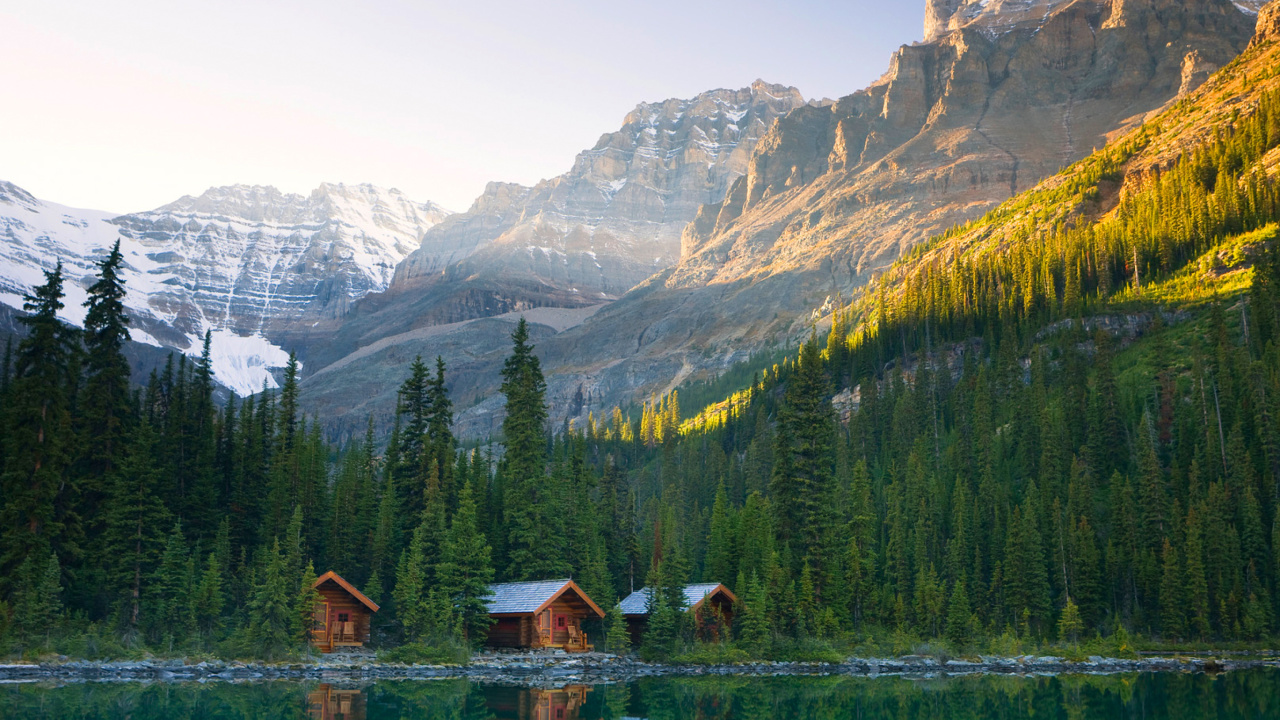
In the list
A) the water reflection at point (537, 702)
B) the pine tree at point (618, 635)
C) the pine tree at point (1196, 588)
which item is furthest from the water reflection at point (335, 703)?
the pine tree at point (1196, 588)

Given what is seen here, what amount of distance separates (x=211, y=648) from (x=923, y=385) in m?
82.3

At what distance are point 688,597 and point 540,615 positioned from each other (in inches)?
352

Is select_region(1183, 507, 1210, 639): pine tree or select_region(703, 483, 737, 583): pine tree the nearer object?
select_region(1183, 507, 1210, 639): pine tree

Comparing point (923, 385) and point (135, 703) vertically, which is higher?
point (923, 385)

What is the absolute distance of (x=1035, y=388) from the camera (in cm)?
9712

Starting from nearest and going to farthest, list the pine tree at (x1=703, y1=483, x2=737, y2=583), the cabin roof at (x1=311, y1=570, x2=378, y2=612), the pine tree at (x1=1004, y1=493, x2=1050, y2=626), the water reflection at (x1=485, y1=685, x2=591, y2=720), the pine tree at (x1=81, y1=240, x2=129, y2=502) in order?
1. the water reflection at (x1=485, y1=685, x2=591, y2=720)
2. the cabin roof at (x1=311, y1=570, x2=378, y2=612)
3. the pine tree at (x1=81, y1=240, x2=129, y2=502)
4. the pine tree at (x1=703, y1=483, x2=737, y2=583)
5. the pine tree at (x1=1004, y1=493, x2=1050, y2=626)

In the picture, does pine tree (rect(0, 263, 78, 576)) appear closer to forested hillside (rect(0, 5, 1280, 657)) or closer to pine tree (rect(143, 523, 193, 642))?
forested hillside (rect(0, 5, 1280, 657))

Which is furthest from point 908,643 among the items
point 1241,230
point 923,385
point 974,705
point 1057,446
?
point 1241,230

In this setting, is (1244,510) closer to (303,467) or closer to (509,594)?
(509,594)

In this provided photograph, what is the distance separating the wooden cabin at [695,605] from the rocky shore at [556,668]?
5.11 meters

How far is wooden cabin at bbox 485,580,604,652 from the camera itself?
5822 centimetres

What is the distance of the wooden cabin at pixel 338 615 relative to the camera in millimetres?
56094

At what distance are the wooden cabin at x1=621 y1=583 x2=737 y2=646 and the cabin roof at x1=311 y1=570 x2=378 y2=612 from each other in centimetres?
1462

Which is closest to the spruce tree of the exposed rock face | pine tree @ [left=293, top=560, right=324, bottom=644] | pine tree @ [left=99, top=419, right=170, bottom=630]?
pine tree @ [left=99, top=419, right=170, bottom=630]
